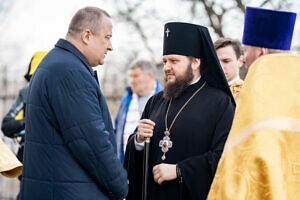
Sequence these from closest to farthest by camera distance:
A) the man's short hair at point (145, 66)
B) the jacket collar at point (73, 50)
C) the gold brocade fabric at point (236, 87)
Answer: the jacket collar at point (73, 50) → the gold brocade fabric at point (236, 87) → the man's short hair at point (145, 66)

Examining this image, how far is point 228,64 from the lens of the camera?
5.24m

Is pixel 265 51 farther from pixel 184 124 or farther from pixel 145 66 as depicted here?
pixel 145 66

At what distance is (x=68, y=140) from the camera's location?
11.4ft

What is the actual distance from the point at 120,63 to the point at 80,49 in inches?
512

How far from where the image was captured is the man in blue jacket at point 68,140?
347cm

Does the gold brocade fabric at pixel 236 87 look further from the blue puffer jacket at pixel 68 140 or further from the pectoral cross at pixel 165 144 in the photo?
the blue puffer jacket at pixel 68 140

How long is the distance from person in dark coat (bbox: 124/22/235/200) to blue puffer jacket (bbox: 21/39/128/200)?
23.7 inches

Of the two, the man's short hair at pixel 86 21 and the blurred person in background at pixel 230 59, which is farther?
the blurred person in background at pixel 230 59

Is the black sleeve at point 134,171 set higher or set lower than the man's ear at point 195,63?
lower

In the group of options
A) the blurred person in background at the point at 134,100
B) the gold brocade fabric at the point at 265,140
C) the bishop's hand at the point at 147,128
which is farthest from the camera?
the blurred person in background at the point at 134,100

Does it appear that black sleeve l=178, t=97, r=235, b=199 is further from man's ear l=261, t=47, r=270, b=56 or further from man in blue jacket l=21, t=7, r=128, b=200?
man's ear l=261, t=47, r=270, b=56

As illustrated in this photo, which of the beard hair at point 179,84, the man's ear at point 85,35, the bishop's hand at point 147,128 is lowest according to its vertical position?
the bishop's hand at point 147,128

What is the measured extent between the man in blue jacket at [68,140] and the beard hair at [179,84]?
2.89 ft

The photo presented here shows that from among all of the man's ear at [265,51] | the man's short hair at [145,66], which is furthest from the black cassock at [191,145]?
the man's short hair at [145,66]
